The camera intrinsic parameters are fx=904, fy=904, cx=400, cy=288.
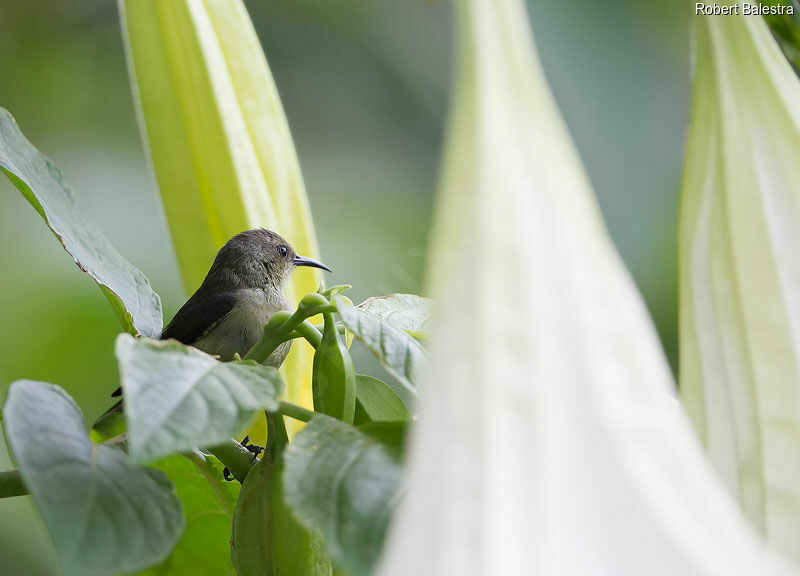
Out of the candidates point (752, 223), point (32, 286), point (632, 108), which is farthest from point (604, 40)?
point (752, 223)

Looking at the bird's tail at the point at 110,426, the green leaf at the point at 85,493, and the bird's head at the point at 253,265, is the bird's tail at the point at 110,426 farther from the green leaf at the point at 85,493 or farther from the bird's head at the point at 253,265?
the bird's head at the point at 253,265

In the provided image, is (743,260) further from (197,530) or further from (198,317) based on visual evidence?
(198,317)

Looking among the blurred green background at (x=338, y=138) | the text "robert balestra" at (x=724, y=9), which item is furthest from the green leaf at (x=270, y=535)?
the blurred green background at (x=338, y=138)

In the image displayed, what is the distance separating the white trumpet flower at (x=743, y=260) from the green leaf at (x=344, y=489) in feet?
0.17

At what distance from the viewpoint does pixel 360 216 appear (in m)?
0.83

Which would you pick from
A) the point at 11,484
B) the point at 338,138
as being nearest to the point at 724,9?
the point at 11,484

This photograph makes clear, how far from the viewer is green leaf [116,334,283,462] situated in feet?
0.43

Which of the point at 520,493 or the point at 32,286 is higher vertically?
the point at 520,493

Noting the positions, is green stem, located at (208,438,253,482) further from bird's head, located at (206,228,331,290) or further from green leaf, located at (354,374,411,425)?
bird's head, located at (206,228,331,290)

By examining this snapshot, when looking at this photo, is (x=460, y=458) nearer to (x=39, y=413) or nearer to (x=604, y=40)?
(x=39, y=413)

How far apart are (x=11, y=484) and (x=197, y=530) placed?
65 mm

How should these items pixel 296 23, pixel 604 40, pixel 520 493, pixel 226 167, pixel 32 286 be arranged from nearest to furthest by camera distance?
1. pixel 520 493
2. pixel 226 167
3. pixel 32 286
4. pixel 604 40
5. pixel 296 23

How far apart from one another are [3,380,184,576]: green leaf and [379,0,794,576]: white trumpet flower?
0.20 feet

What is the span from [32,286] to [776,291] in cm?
64
